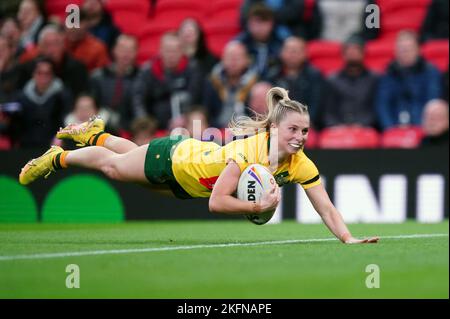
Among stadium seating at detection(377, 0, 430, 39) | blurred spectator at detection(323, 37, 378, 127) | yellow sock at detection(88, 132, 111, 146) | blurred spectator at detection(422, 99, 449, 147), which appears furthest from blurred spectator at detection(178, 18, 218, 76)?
yellow sock at detection(88, 132, 111, 146)

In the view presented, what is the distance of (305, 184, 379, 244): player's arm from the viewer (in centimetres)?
770

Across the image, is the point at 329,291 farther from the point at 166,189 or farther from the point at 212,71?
the point at 212,71

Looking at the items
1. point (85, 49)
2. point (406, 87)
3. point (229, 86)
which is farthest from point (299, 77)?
point (85, 49)

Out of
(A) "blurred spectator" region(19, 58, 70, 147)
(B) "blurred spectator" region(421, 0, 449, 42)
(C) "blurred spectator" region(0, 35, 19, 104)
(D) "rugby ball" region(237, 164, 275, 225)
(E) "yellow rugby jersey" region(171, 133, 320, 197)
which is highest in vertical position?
(B) "blurred spectator" region(421, 0, 449, 42)

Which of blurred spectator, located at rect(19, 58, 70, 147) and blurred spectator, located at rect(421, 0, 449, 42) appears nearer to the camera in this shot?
blurred spectator, located at rect(19, 58, 70, 147)

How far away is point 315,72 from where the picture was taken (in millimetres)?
13070

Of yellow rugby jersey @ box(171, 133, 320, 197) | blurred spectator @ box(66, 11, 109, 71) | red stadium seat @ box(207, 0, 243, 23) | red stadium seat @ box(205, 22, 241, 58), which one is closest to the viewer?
yellow rugby jersey @ box(171, 133, 320, 197)

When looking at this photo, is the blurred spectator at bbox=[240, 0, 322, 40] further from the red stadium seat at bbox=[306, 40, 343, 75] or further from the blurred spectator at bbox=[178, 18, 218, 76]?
the blurred spectator at bbox=[178, 18, 218, 76]

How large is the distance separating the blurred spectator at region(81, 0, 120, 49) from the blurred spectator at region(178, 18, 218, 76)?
1.56m

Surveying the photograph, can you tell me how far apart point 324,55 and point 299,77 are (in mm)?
1889

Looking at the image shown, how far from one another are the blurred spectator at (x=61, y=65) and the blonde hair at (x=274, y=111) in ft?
20.2

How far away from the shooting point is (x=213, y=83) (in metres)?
13.2
